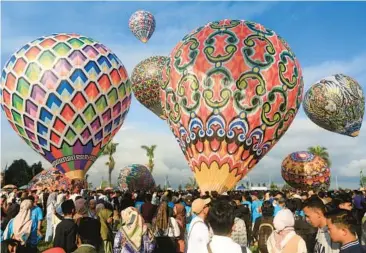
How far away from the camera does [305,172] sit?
3073 centimetres

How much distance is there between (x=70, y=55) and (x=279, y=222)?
19.8m

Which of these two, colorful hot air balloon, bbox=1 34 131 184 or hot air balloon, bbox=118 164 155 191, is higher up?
colorful hot air balloon, bbox=1 34 131 184

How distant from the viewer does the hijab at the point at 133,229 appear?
6117 mm

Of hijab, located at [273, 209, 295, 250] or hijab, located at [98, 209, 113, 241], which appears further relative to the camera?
hijab, located at [98, 209, 113, 241]

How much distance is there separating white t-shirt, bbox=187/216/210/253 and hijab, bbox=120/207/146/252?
1693 millimetres

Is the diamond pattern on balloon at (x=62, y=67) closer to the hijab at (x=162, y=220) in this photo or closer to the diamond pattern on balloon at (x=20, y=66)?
the diamond pattern on balloon at (x=20, y=66)

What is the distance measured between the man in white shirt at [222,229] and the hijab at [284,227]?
3.06 ft

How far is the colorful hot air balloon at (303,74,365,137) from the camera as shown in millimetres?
31078

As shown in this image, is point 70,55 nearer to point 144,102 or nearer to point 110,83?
point 110,83

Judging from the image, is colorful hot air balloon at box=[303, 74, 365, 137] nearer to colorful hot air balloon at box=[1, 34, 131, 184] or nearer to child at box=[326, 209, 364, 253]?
colorful hot air balloon at box=[1, 34, 131, 184]

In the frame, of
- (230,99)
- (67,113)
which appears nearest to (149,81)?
(67,113)

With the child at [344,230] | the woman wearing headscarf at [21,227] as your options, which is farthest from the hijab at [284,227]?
the woman wearing headscarf at [21,227]

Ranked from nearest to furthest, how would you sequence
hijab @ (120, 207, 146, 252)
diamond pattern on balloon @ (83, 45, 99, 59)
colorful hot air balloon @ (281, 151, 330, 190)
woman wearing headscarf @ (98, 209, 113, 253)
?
hijab @ (120, 207, 146, 252) → woman wearing headscarf @ (98, 209, 113, 253) → diamond pattern on balloon @ (83, 45, 99, 59) → colorful hot air balloon @ (281, 151, 330, 190)

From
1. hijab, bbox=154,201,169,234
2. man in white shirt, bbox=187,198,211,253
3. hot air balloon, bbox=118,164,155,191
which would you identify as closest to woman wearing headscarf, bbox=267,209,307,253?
man in white shirt, bbox=187,198,211,253
